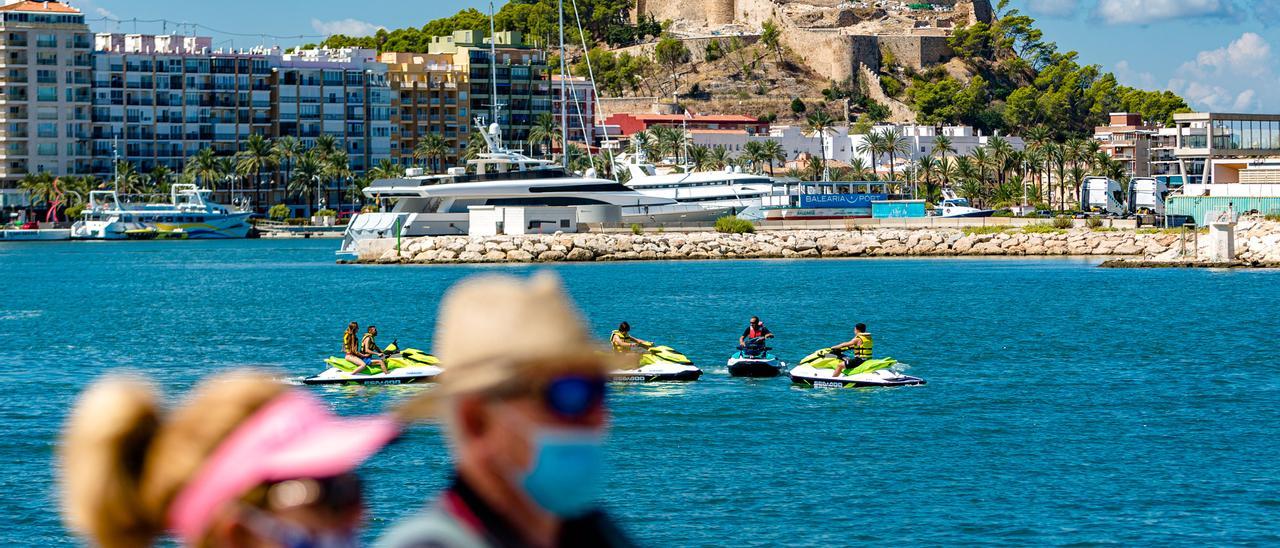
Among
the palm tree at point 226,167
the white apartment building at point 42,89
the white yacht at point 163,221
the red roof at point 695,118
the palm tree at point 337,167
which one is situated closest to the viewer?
the white yacht at point 163,221

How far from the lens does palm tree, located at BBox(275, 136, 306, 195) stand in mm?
154375

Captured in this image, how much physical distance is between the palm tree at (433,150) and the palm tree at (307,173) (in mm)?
9569

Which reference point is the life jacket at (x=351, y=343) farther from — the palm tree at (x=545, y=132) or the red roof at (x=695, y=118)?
the red roof at (x=695, y=118)

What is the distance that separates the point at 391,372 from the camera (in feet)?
113

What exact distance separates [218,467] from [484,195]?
98.9 meters

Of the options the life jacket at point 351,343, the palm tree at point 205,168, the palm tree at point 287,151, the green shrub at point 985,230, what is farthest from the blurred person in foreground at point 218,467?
the palm tree at point 287,151

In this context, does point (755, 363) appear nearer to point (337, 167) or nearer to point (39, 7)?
point (337, 167)

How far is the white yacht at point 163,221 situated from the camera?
143 metres

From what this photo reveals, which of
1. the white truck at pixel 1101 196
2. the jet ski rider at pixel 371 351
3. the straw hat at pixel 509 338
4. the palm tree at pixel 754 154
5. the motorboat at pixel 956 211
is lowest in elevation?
the jet ski rider at pixel 371 351

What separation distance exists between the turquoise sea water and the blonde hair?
1784cm

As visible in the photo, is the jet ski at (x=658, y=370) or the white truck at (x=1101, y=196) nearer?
the jet ski at (x=658, y=370)

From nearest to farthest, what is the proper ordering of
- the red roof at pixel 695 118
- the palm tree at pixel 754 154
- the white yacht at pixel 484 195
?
the white yacht at pixel 484 195 < the palm tree at pixel 754 154 < the red roof at pixel 695 118

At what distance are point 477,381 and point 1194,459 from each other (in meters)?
24.8

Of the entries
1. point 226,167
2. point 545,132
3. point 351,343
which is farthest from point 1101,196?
point 351,343
